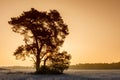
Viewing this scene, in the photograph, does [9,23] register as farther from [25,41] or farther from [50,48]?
[50,48]

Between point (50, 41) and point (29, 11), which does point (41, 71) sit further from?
point (29, 11)

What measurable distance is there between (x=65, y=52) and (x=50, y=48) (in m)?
3.02

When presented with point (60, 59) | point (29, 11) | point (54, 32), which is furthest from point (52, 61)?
point (29, 11)

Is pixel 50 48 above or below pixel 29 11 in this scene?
below

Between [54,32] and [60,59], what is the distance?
5.63 metres

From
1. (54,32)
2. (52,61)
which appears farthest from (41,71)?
(54,32)

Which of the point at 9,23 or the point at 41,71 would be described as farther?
the point at 9,23

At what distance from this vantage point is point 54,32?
225 feet

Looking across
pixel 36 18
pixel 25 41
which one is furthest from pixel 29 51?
pixel 36 18

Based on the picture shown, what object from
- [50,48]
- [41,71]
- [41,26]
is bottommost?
[41,71]

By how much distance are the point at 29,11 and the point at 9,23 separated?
193 inches

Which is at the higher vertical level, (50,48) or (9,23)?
(9,23)

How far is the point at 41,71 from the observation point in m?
64.8

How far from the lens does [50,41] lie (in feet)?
223
